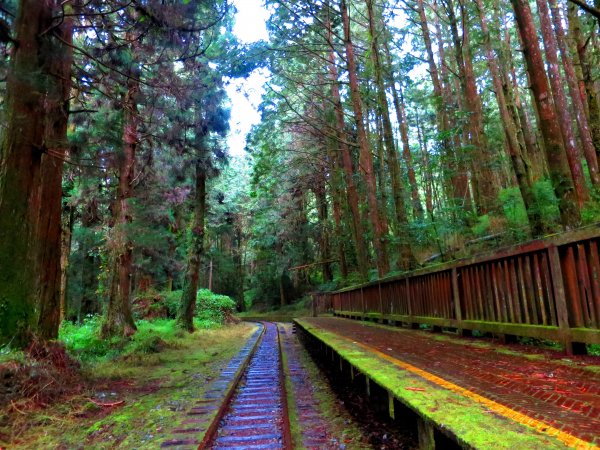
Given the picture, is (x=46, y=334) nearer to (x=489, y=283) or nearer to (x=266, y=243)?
(x=489, y=283)

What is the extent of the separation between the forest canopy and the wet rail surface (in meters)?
3.10

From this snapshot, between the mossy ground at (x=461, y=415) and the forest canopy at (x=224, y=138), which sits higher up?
the forest canopy at (x=224, y=138)

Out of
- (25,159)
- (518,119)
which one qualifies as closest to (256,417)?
(25,159)

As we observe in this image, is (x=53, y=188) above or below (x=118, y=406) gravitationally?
above

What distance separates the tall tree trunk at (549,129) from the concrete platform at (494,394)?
2.57m

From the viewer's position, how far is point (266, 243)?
112ft

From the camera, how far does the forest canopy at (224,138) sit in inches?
245

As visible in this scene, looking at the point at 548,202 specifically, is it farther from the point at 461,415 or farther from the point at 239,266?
the point at 239,266

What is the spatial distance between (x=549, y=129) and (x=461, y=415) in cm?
585

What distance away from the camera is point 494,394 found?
280cm

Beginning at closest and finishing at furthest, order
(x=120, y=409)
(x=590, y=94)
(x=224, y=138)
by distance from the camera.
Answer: (x=120, y=409) < (x=590, y=94) < (x=224, y=138)

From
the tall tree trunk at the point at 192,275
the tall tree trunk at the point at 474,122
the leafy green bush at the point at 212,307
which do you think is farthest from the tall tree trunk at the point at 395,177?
the leafy green bush at the point at 212,307

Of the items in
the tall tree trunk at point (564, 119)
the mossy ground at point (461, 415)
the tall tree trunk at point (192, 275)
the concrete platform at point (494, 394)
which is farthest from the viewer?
the tall tree trunk at point (192, 275)

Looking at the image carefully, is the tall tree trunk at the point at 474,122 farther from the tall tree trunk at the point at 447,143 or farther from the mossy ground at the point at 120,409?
the mossy ground at the point at 120,409
